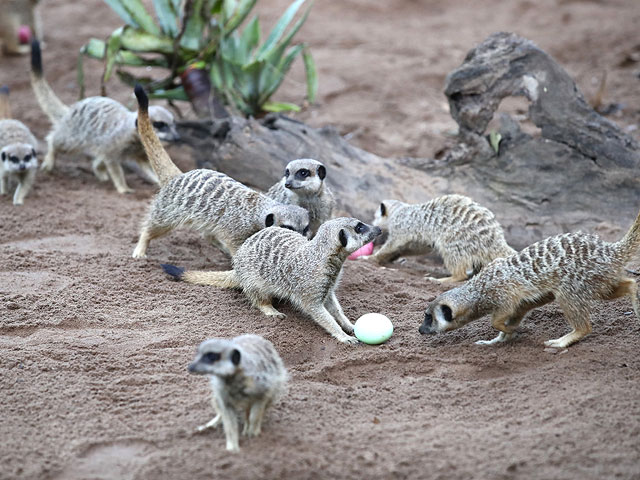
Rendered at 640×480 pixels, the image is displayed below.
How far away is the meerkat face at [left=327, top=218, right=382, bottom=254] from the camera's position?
143 inches

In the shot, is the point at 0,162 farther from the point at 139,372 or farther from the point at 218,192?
the point at 139,372

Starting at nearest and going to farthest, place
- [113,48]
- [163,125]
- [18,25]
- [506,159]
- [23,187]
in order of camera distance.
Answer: [506,159]
[23,187]
[163,125]
[113,48]
[18,25]

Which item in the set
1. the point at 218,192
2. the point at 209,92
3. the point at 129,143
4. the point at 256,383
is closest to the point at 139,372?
the point at 256,383

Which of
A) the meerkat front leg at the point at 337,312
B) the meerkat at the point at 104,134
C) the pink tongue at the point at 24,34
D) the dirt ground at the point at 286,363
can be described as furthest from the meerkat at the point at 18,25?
the meerkat front leg at the point at 337,312

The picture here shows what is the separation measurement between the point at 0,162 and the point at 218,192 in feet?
7.03

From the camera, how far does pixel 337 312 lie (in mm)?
3859

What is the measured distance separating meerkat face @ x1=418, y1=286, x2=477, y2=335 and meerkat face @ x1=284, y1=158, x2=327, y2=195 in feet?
4.27

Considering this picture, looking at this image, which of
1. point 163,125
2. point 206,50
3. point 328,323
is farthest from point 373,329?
point 206,50

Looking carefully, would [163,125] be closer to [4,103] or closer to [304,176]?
[4,103]

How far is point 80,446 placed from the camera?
2.73 meters

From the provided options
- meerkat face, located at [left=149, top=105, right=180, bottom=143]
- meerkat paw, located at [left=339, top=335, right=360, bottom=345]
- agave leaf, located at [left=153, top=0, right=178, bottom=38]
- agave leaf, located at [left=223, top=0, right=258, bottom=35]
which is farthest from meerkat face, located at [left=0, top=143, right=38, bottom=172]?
meerkat paw, located at [left=339, top=335, right=360, bottom=345]

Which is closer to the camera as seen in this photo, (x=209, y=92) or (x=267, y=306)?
A: (x=267, y=306)

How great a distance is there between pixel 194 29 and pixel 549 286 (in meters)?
4.03

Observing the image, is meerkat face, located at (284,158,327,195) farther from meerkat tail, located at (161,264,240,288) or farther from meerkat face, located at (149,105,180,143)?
meerkat face, located at (149,105,180,143)
